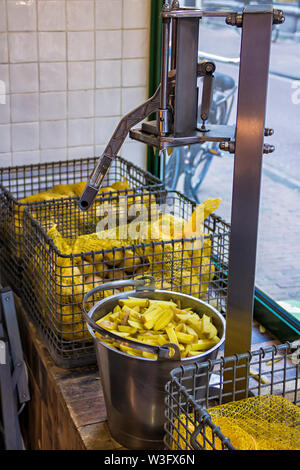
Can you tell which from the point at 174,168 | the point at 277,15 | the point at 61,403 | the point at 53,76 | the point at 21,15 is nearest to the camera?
the point at 277,15

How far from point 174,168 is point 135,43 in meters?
0.50

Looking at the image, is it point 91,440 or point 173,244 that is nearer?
point 91,440

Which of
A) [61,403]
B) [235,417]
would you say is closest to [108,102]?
[61,403]

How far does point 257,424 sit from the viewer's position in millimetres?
1017

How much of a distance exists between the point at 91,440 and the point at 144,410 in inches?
7.5

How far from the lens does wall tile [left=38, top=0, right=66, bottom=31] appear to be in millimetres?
2102

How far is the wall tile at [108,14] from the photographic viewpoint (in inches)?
85.8

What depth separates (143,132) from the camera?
3.55ft

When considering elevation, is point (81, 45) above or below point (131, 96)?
above

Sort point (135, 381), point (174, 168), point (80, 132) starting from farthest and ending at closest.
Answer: point (174, 168)
point (80, 132)
point (135, 381)

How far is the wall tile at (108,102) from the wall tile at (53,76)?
143 mm

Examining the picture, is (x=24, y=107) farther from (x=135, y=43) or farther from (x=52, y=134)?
(x=135, y=43)
